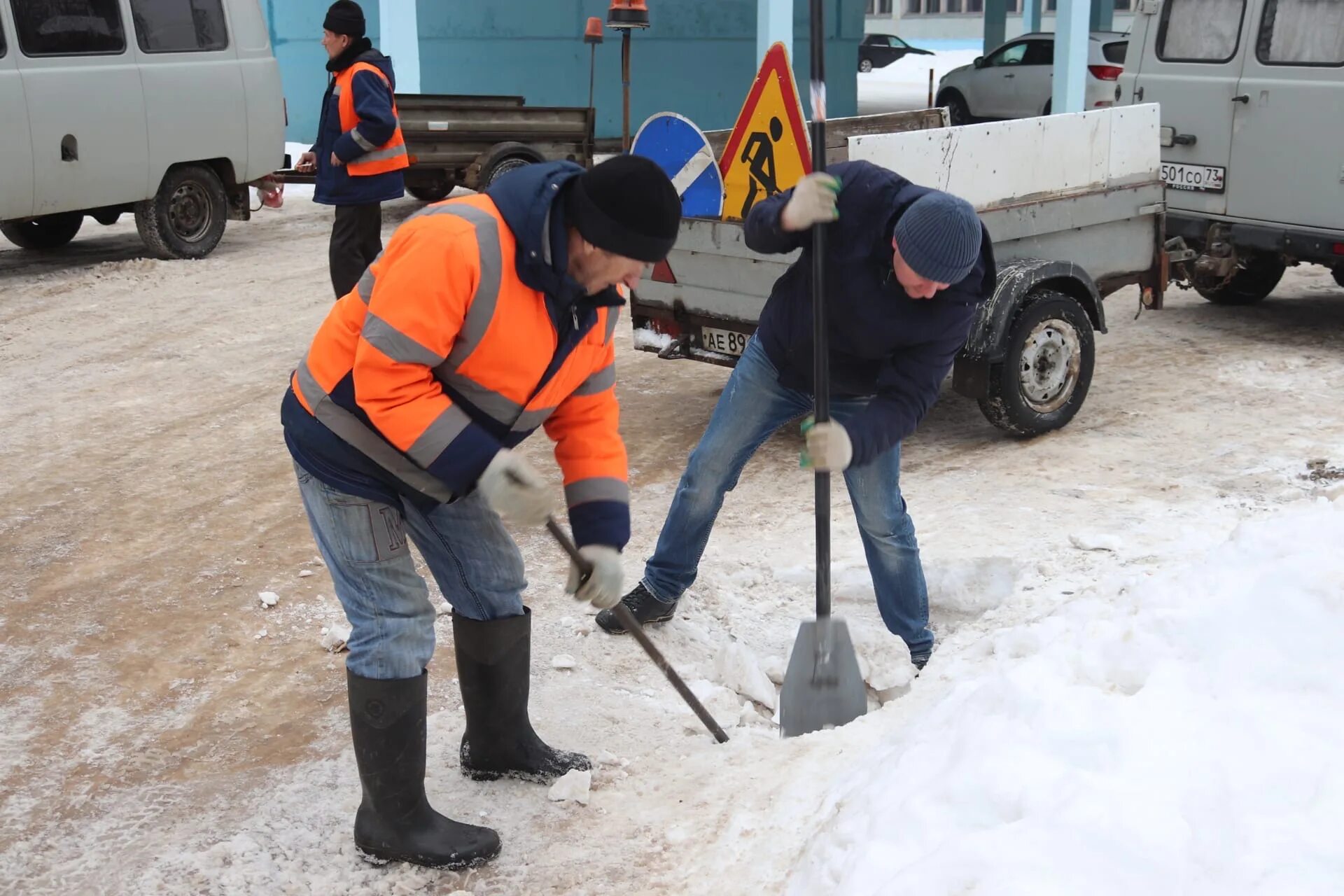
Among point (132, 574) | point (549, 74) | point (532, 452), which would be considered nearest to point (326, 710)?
point (132, 574)

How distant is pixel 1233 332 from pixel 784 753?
268 inches

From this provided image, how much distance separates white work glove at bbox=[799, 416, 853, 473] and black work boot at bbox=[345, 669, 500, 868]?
123 cm

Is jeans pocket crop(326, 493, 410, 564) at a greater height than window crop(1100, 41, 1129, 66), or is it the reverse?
window crop(1100, 41, 1129, 66)

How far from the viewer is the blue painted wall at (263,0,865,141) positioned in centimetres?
1847

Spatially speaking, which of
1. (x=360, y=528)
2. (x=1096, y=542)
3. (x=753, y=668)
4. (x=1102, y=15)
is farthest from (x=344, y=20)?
(x=1102, y=15)

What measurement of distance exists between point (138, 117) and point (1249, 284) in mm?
8778

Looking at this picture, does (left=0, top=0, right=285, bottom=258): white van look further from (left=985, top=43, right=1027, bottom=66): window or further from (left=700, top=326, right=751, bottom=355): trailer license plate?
(left=985, top=43, right=1027, bottom=66): window

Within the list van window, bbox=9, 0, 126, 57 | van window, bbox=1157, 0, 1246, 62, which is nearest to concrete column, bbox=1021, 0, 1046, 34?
van window, bbox=1157, 0, 1246, 62

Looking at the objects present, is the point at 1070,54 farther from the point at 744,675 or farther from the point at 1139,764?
the point at 1139,764

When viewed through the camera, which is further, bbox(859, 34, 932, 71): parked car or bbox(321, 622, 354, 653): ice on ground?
bbox(859, 34, 932, 71): parked car

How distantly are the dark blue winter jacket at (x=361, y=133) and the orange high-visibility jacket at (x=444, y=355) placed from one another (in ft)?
16.2

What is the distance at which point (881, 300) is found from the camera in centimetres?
399

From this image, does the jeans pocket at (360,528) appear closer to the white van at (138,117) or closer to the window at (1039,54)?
the white van at (138,117)

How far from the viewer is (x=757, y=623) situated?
4914 millimetres
